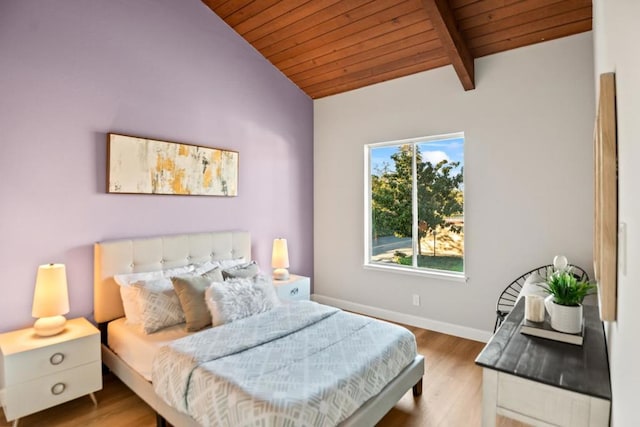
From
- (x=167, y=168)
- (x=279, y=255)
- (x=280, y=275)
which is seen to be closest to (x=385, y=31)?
(x=167, y=168)

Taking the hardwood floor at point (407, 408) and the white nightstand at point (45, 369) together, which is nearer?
the white nightstand at point (45, 369)

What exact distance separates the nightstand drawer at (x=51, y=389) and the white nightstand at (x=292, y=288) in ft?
5.72

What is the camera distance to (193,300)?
2.59m

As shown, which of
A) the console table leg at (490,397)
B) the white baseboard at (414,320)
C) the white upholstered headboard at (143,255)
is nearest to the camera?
the console table leg at (490,397)

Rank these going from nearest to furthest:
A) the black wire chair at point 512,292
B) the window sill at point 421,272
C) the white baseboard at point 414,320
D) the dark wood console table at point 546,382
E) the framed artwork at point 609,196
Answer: the framed artwork at point 609,196
the dark wood console table at point 546,382
the black wire chair at point 512,292
the white baseboard at point 414,320
the window sill at point 421,272

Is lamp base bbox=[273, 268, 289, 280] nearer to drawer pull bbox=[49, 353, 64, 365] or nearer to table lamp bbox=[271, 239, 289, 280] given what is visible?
table lamp bbox=[271, 239, 289, 280]

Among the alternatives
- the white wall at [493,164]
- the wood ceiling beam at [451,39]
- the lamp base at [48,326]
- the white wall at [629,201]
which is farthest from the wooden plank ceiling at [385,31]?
the lamp base at [48,326]

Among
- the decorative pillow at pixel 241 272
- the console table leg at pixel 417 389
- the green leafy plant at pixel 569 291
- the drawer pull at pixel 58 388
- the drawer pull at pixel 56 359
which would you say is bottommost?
the console table leg at pixel 417 389

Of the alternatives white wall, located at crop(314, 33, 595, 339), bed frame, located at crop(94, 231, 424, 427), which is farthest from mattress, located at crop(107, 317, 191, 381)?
white wall, located at crop(314, 33, 595, 339)

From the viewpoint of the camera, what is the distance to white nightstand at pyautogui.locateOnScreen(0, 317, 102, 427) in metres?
2.14

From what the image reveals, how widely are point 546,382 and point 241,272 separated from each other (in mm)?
2425

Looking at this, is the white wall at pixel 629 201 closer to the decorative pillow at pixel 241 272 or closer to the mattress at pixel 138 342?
the mattress at pixel 138 342

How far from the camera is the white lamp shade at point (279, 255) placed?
4.03 metres

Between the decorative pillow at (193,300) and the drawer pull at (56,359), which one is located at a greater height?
the decorative pillow at (193,300)
